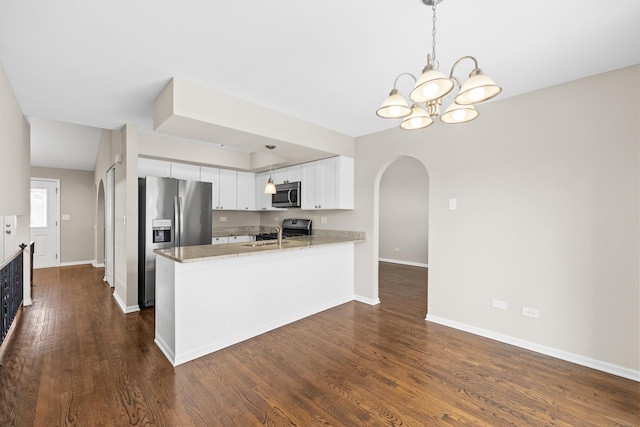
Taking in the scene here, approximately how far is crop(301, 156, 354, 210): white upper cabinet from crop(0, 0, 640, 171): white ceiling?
1.47 m

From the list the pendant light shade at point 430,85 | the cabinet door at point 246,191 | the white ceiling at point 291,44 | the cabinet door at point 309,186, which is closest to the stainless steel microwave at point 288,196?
the cabinet door at point 309,186

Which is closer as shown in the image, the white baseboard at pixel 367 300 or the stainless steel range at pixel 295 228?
the white baseboard at pixel 367 300

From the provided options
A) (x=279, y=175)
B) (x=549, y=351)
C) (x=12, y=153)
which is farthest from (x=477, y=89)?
(x=279, y=175)

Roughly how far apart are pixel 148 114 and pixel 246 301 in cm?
245

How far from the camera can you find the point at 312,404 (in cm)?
197

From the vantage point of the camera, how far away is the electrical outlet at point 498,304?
2.97 m

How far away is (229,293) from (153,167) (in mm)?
2787

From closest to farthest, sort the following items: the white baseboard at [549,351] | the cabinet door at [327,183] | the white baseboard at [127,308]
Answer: the white baseboard at [549,351], the white baseboard at [127,308], the cabinet door at [327,183]

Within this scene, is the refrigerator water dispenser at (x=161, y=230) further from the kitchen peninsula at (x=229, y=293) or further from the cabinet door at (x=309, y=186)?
the cabinet door at (x=309, y=186)

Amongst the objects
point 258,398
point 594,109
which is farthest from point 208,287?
point 594,109

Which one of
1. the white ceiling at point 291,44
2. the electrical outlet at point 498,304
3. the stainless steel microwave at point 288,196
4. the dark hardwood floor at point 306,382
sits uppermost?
the white ceiling at point 291,44

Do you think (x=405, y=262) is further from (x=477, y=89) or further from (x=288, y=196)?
(x=477, y=89)

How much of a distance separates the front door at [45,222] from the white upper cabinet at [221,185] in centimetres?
452

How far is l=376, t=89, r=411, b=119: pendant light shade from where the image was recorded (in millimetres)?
1716
